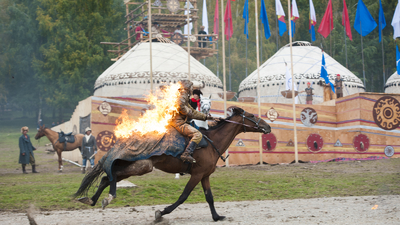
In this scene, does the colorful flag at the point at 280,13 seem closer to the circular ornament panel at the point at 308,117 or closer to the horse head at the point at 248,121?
the circular ornament panel at the point at 308,117

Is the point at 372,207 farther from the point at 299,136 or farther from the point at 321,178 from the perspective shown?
the point at 299,136

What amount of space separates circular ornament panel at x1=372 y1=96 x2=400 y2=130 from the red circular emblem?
4412 mm

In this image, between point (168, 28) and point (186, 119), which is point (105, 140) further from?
point (168, 28)

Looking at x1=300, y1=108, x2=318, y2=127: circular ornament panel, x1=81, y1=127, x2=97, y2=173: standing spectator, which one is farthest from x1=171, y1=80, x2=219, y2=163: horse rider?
x1=300, y1=108, x2=318, y2=127: circular ornament panel

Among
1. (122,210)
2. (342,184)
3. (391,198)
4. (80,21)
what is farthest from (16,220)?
(80,21)

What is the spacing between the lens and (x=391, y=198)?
7.76 metres

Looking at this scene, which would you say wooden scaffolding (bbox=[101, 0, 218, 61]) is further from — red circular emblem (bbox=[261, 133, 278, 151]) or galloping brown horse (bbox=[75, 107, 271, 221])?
galloping brown horse (bbox=[75, 107, 271, 221])

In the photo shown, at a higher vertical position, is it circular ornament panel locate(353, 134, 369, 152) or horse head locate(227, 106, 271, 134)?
horse head locate(227, 106, 271, 134)

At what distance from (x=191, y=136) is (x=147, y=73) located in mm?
16289

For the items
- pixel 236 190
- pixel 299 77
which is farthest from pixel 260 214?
pixel 299 77

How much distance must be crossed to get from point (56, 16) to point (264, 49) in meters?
21.4

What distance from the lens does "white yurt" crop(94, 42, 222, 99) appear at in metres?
22.0

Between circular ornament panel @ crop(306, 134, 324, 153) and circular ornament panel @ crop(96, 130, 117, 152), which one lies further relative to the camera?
circular ornament panel @ crop(306, 134, 324, 153)

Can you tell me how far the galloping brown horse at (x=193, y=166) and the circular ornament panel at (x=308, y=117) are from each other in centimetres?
1101
